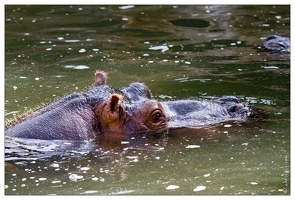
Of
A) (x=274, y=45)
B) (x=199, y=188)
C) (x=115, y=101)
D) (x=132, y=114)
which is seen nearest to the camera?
(x=199, y=188)

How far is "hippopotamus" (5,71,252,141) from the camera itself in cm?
615

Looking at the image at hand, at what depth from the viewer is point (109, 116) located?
633 centimetres

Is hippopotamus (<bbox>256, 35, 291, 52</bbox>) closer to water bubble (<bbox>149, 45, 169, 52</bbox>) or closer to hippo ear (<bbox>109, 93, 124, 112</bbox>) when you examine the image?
water bubble (<bbox>149, 45, 169, 52</bbox>)

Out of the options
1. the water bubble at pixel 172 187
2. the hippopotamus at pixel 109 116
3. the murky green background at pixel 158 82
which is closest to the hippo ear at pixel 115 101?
the hippopotamus at pixel 109 116

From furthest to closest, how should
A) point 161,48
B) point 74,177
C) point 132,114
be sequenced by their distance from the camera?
point 161,48
point 132,114
point 74,177

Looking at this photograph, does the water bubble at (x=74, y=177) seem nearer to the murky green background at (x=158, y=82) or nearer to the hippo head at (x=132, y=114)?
the murky green background at (x=158, y=82)

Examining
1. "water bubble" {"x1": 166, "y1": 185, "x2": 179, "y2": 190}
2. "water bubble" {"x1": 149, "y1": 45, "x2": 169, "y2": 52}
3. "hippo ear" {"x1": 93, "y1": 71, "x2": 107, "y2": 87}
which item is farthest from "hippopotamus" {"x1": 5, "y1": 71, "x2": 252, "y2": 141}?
"water bubble" {"x1": 149, "y1": 45, "x2": 169, "y2": 52}

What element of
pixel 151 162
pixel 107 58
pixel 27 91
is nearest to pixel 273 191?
pixel 151 162

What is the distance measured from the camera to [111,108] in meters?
6.28

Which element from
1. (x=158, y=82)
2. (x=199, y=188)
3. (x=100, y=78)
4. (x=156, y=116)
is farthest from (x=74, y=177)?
(x=158, y=82)

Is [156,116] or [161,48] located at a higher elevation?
[156,116]

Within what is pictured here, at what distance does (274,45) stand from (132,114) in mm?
5566

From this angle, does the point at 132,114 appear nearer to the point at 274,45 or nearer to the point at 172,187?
the point at 172,187

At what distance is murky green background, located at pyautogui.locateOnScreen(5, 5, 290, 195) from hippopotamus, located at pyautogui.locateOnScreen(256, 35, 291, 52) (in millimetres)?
145
